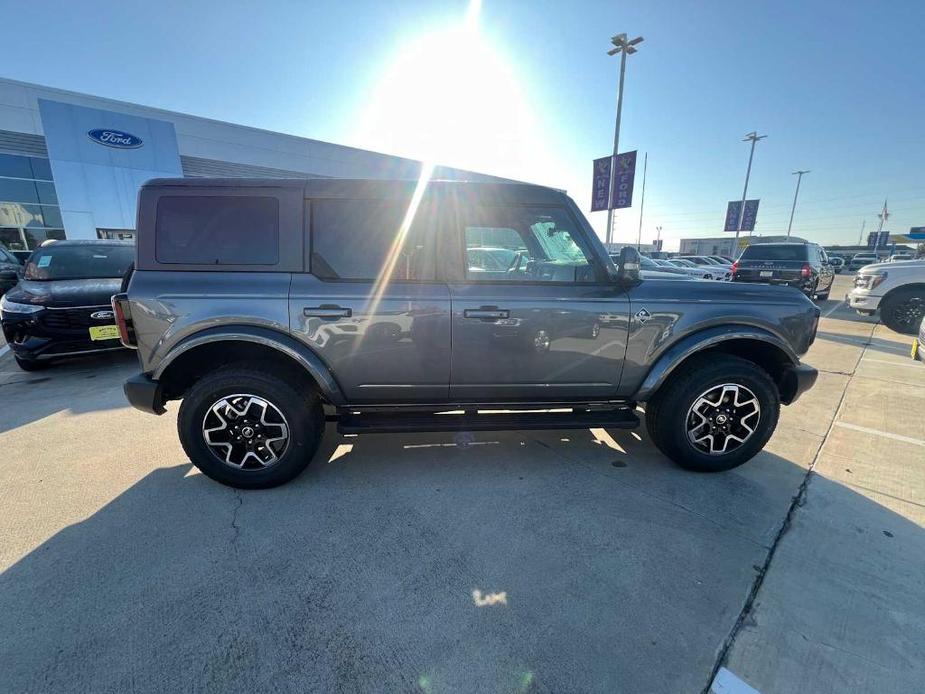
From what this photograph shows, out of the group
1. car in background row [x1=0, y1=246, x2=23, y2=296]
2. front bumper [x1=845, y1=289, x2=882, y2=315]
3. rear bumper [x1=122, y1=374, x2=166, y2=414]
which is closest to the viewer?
rear bumper [x1=122, y1=374, x2=166, y2=414]

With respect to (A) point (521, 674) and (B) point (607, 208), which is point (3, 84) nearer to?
(B) point (607, 208)

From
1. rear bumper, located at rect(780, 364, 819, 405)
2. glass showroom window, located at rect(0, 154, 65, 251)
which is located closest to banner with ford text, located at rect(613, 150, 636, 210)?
rear bumper, located at rect(780, 364, 819, 405)

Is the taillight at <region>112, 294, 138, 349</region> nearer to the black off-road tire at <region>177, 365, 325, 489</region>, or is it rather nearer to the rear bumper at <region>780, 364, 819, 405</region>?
the black off-road tire at <region>177, 365, 325, 489</region>

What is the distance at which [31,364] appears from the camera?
518 cm

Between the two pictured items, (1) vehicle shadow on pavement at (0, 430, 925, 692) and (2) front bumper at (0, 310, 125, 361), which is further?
(2) front bumper at (0, 310, 125, 361)

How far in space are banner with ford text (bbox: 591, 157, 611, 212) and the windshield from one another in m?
14.5

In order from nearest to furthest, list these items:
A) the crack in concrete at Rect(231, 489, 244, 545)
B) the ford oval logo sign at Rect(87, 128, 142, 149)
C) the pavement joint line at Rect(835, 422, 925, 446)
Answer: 1. the crack in concrete at Rect(231, 489, 244, 545)
2. the pavement joint line at Rect(835, 422, 925, 446)
3. the ford oval logo sign at Rect(87, 128, 142, 149)

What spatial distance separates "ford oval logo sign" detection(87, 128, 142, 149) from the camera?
17.2m

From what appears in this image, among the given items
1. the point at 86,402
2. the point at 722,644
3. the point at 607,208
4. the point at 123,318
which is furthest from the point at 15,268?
the point at 607,208

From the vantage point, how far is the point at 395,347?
103 inches

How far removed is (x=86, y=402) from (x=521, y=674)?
508 cm

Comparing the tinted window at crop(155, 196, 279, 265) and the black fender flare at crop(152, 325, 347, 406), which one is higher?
the tinted window at crop(155, 196, 279, 265)

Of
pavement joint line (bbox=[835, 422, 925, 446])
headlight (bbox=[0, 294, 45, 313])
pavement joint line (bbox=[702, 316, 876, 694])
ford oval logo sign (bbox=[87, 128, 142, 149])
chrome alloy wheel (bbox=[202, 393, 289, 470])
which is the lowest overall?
pavement joint line (bbox=[702, 316, 876, 694])

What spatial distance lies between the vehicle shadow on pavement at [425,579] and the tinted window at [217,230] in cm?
160
